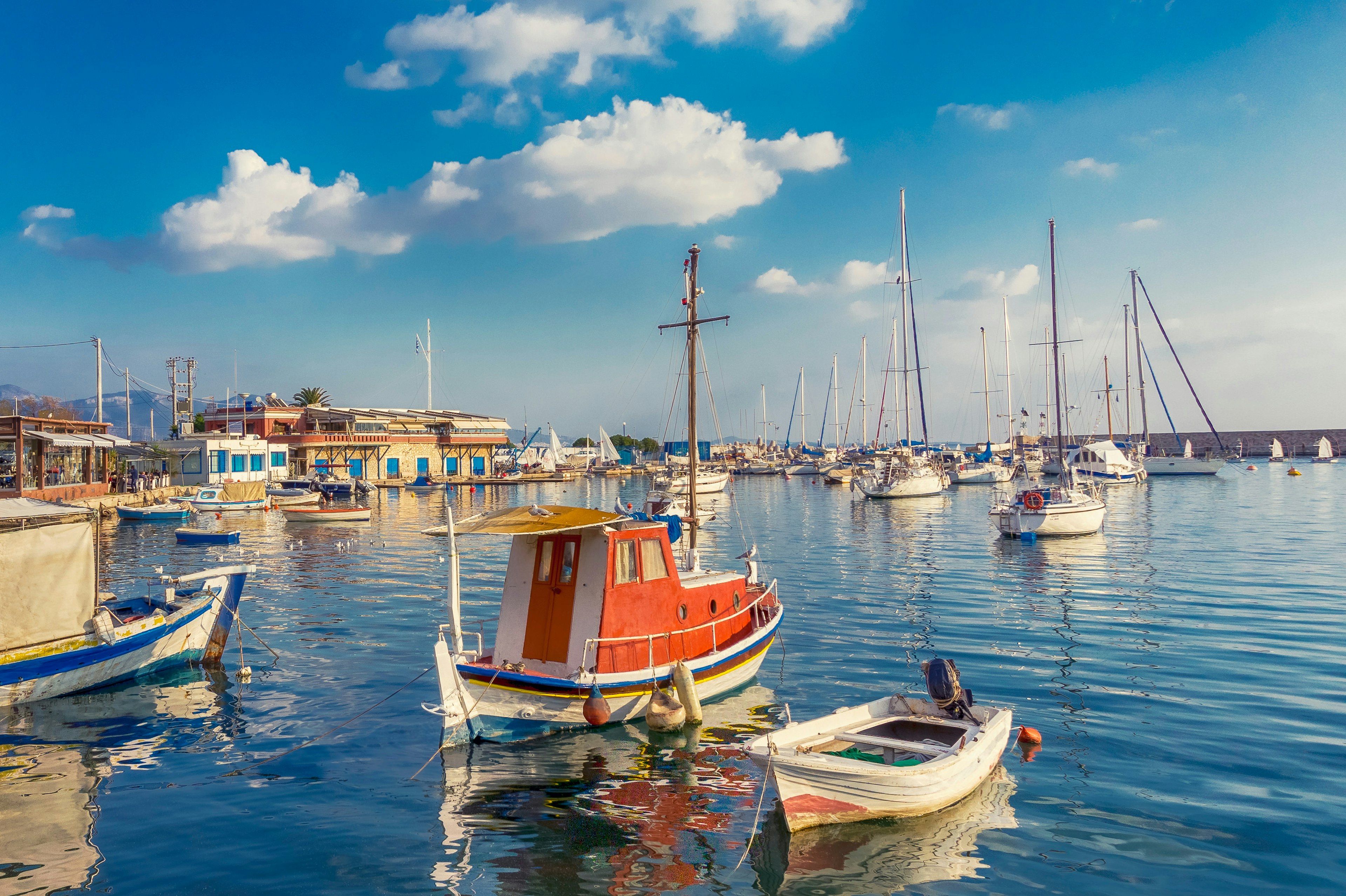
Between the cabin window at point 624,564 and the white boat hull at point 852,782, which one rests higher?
the cabin window at point 624,564

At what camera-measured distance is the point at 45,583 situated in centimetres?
1495

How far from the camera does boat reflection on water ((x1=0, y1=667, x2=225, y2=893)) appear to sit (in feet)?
29.8

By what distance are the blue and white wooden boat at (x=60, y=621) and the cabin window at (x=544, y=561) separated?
9039 millimetres

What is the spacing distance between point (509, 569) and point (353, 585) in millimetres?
16998

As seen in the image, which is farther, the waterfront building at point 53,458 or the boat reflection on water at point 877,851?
the waterfront building at point 53,458

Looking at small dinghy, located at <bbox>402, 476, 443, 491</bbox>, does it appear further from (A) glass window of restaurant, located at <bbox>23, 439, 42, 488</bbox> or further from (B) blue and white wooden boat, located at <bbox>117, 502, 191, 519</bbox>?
(A) glass window of restaurant, located at <bbox>23, 439, 42, 488</bbox>

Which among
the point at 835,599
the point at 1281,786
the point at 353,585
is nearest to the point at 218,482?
the point at 353,585

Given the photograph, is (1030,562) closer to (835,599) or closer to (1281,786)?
(835,599)

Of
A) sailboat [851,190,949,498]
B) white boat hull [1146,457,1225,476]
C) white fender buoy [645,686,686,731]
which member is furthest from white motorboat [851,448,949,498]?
white fender buoy [645,686,686,731]

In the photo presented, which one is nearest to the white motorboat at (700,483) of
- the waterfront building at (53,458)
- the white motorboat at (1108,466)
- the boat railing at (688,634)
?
the white motorboat at (1108,466)

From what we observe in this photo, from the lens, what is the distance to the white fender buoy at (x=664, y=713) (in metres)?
12.9

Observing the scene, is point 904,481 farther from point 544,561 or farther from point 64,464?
point 64,464

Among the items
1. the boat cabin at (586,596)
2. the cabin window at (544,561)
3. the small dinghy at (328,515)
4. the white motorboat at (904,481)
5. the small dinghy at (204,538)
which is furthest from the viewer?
the white motorboat at (904,481)

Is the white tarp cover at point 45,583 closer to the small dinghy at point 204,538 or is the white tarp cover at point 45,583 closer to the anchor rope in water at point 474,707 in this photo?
the anchor rope in water at point 474,707
